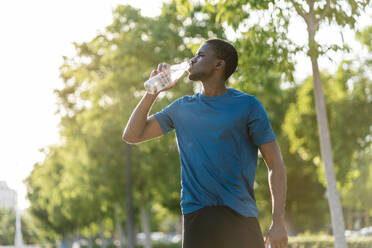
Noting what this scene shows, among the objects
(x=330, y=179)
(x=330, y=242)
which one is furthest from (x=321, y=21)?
(x=330, y=242)

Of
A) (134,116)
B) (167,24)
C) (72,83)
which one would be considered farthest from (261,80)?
(72,83)

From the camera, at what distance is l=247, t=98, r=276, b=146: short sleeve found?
3.24 meters

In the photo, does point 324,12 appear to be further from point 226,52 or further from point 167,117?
point 167,117

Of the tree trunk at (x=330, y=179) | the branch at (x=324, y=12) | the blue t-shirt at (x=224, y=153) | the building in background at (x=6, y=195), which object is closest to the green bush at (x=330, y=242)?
the tree trunk at (x=330, y=179)

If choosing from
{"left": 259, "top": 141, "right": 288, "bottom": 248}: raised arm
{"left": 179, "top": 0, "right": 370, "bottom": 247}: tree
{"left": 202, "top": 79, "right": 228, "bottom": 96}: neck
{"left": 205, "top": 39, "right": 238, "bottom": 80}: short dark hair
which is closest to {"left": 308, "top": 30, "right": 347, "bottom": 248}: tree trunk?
{"left": 179, "top": 0, "right": 370, "bottom": 247}: tree

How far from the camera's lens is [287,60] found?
8.76 metres

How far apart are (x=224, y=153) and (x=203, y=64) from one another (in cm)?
54

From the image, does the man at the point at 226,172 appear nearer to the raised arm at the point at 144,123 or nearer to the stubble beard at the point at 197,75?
the stubble beard at the point at 197,75

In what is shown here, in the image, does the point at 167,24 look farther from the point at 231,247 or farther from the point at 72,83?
the point at 231,247

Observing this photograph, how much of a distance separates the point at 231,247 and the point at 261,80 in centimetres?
664

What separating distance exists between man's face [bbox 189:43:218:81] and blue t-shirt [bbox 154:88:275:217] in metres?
0.18

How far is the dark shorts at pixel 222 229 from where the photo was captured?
324 centimetres

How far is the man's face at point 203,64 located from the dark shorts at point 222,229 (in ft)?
2.44

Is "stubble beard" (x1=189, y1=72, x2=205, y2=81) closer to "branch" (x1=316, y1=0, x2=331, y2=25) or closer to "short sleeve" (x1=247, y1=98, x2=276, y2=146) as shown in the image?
"short sleeve" (x1=247, y1=98, x2=276, y2=146)
